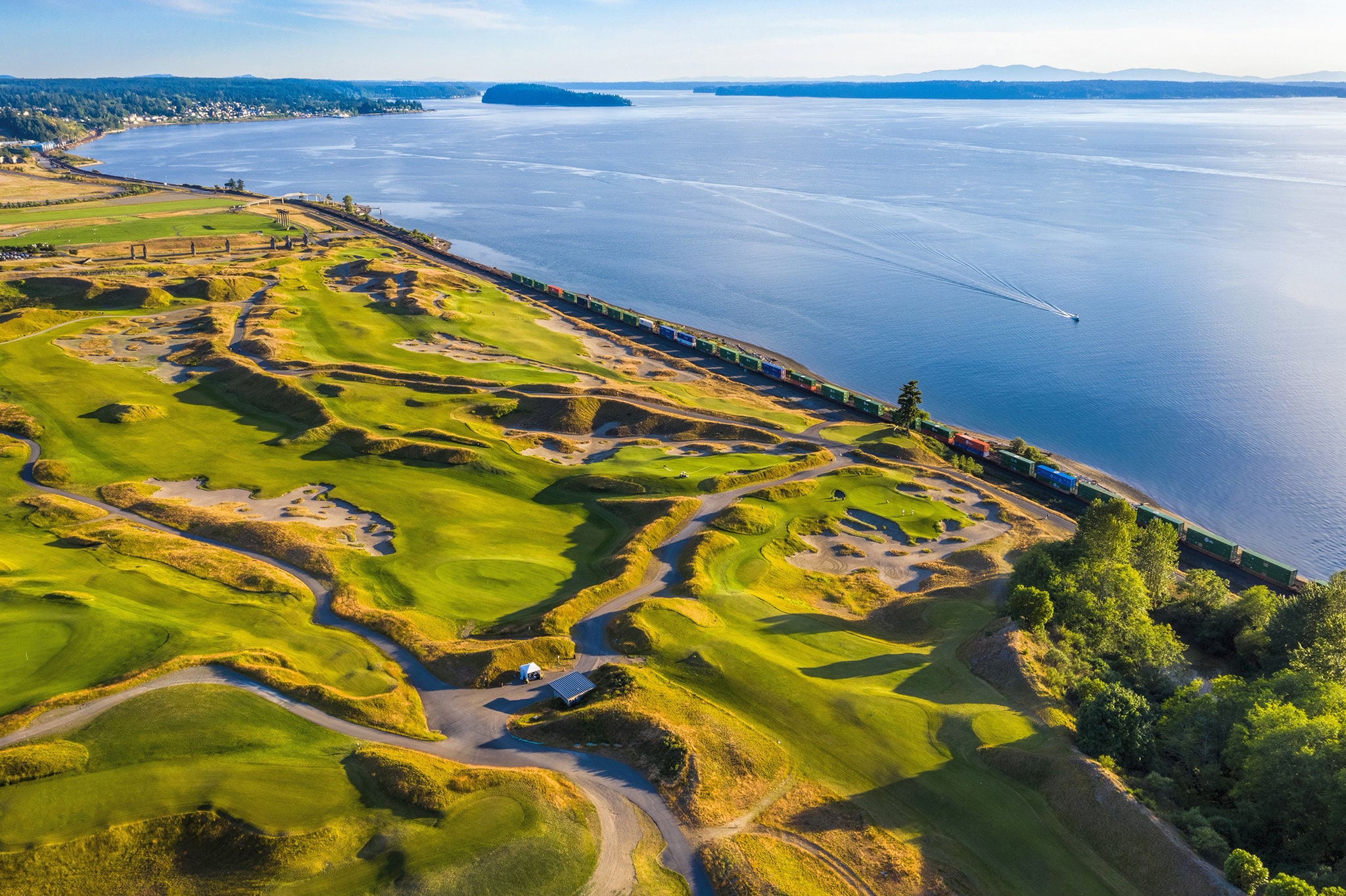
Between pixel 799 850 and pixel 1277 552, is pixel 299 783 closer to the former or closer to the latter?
pixel 799 850

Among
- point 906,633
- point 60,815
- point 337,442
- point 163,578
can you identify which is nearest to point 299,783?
point 60,815

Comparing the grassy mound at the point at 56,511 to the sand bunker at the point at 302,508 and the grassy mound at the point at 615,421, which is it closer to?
the sand bunker at the point at 302,508

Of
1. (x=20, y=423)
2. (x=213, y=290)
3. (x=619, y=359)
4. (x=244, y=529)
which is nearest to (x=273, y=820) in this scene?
(x=244, y=529)

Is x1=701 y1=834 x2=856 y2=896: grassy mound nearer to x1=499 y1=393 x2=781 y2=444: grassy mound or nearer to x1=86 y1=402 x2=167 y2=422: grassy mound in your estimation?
x1=499 y1=393 x2=781 y2=444: grassy mound

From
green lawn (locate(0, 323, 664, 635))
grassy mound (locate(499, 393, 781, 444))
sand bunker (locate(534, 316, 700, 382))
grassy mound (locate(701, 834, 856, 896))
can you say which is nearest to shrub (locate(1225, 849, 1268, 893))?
grassy mound (locate(701, 834, 856, 896))

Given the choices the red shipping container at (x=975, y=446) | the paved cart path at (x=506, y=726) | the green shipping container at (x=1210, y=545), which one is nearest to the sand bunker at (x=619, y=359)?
the red shipping container at (x=975, y=446)

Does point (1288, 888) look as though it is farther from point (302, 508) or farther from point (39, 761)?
point (302, 508)

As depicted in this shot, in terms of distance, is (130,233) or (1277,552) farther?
(130,233)
